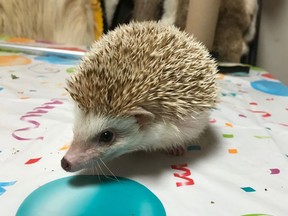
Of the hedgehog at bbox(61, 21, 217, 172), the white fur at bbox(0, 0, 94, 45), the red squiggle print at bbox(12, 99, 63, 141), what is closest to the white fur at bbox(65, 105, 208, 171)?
the hedgehog at bbox(61, 21, 217, 172)

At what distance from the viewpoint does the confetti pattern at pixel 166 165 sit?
30.7 inches

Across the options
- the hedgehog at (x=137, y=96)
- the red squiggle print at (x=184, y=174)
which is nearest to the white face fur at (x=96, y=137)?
the hedgehog at (x=137, y=96)

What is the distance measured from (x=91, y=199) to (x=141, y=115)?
0.22m

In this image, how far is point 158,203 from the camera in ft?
2.56

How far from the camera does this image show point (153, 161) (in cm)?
94

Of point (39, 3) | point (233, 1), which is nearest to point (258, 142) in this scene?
point (233, 1)

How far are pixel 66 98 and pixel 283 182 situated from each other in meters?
0.79

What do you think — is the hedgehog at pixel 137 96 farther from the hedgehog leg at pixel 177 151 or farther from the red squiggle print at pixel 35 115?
the red squiggle print at pixel 35 115

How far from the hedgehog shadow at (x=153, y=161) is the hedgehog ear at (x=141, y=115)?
0.14 meters

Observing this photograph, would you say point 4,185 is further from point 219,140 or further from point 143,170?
point 219,140

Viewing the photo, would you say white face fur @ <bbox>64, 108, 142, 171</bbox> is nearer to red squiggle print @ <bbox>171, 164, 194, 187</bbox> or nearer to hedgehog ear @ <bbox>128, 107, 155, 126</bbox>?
hedgehog ear @ <bbox>128, 107, 155, 126</bbox>

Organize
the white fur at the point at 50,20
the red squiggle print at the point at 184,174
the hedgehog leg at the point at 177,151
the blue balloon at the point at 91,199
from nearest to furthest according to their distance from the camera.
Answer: the blue balloon at the point at 91,199, the red squiggle print at the point at 184,174, the hedgehog leg at the point at 177,151, the white fur at the point at 50,20

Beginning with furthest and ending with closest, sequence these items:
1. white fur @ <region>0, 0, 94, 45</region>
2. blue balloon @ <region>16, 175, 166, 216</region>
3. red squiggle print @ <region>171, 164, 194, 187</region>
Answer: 1. white fur @ <region>0, 0, 94, 45</region>
2. red squiggle print @ <region>171, 164, 194, 187</region>
3. blue balloon @ <region>16, 175, 166, 216</region>

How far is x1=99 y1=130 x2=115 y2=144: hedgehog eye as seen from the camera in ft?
2.60
